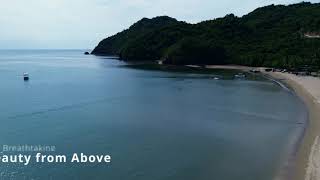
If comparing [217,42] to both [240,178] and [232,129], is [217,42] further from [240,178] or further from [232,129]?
[240,178]

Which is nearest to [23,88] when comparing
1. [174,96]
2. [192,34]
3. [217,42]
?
[174,96]

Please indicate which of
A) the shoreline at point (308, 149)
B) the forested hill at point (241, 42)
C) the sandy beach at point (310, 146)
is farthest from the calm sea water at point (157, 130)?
the forested hill at point (241, 42)

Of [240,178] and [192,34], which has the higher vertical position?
[192,34]

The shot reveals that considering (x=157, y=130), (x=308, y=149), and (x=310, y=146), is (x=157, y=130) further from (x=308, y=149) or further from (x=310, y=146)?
(x=308, y=149)

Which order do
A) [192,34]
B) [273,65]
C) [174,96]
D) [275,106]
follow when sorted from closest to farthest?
[275,106], [174,96], [273,65], [192,34]

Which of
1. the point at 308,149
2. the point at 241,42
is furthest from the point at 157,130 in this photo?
the point at 241,42
